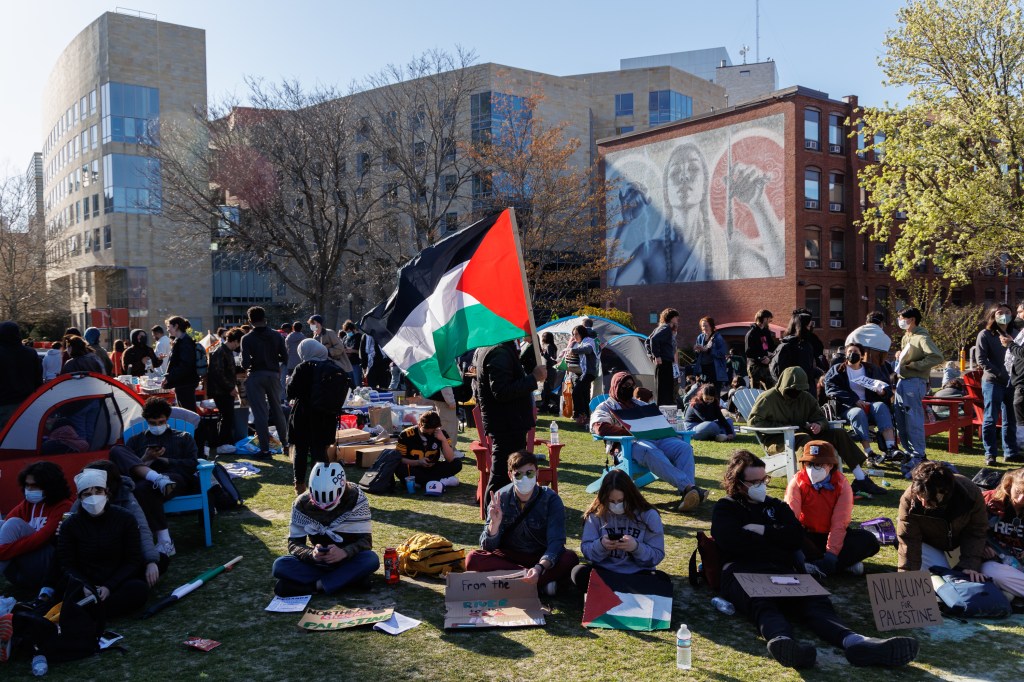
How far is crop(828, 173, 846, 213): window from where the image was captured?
1492 inches

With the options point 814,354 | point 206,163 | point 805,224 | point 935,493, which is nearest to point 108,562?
point 935,493

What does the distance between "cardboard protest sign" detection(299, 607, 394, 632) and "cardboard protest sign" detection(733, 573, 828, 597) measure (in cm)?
244

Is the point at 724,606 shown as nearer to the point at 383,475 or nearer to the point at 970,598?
the point at 970,598

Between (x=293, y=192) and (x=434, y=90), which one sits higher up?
(x=434, y=90)

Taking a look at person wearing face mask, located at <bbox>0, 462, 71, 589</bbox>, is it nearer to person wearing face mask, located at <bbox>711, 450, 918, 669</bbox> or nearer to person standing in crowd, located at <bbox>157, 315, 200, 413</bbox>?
person wearing face mask, located at <bbox>711, 450, 918, 669</bbox>

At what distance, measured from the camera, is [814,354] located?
1137 centimetres

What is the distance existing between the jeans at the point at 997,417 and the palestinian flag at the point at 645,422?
190 inches

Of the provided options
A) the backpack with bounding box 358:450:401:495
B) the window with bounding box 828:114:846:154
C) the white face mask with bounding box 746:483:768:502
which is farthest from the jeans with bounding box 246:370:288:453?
the window with bounding box 828:114:846:154

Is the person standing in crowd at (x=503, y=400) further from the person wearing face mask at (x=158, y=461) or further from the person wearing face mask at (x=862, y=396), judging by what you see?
the person wearing face mask at (x=862, y=396)

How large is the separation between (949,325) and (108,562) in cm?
3239

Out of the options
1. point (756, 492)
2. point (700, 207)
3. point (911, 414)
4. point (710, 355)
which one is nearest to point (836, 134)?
point (700, 207)

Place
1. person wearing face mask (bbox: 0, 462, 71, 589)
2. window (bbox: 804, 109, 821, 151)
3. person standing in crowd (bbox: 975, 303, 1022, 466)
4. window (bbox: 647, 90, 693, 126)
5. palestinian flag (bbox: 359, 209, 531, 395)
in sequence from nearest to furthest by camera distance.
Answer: person wearing face mask (bbox: 0, 462, 71, 589)
palestinian flag (bbox: 359, 209, 531, 395)
person standing in crowd (bbox: 975, 303, 1022, 466)
window (bbox: 804, 109, 821, 151)
window (bbox: 647, 90, 693, 126)

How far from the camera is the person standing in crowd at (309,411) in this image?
8.25 m

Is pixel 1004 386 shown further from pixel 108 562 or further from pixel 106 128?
pixel 106 128
